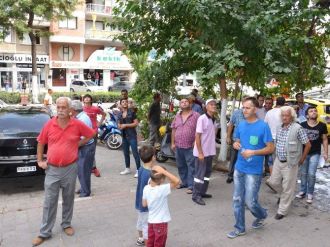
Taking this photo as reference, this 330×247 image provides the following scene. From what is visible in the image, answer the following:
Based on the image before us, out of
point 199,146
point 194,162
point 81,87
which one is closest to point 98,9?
point 81,87

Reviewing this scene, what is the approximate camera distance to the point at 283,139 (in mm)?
→ 6117

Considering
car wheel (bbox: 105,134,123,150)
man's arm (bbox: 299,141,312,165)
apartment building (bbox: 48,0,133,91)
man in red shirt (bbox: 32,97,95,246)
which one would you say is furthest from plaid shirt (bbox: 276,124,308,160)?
apartment building (bbox: 48,0,133,91)

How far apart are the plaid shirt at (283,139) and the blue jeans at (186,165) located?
1692 millimetres

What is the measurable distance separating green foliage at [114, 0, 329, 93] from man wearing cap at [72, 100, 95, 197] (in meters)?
2.21

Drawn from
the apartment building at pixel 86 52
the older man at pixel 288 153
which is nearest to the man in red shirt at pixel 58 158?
the older man at pixel 288 153

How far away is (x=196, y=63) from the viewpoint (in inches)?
375

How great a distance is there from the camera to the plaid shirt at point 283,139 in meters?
6.02

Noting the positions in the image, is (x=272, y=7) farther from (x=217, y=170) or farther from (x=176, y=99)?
(x=176, y=99)

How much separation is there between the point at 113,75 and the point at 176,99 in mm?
35531

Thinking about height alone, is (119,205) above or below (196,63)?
below

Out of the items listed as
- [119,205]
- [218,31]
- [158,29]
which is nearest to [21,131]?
[119,205]

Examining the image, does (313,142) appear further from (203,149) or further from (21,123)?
(21,123)

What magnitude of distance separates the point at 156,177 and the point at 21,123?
469cm

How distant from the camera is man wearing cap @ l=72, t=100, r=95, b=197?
718 centimetres
